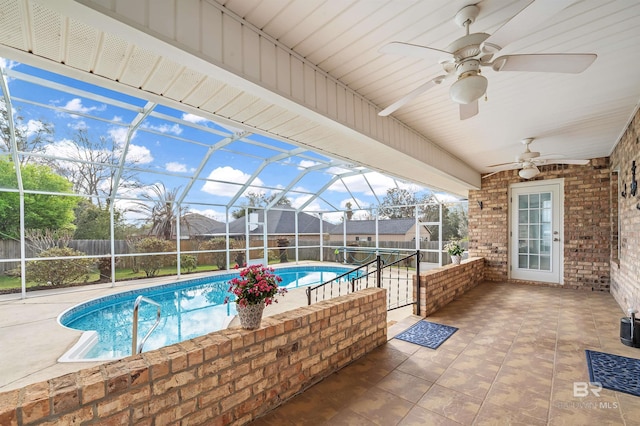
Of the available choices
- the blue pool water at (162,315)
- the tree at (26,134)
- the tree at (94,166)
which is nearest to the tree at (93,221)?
the tree at (94,166)

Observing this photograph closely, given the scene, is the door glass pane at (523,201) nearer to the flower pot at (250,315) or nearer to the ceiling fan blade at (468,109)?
the ceiling fan blade at (468,109)

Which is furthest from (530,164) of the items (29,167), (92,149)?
(29,167)

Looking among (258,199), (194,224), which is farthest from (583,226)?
(194,224)

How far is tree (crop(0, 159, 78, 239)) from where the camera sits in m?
6.93

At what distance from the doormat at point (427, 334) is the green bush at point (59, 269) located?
8.72 meters

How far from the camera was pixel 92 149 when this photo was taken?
6594 mm

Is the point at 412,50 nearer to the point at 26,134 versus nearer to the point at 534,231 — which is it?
the point at 534,231

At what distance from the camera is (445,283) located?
14.6 ft

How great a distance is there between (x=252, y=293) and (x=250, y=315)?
A: 0.14 m


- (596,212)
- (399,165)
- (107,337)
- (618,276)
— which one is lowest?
(107,337)

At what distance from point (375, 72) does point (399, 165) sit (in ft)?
7.23

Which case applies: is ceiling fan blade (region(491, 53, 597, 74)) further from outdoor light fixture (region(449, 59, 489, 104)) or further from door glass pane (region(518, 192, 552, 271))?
door glass pane (region(518, 192, 552, 271))

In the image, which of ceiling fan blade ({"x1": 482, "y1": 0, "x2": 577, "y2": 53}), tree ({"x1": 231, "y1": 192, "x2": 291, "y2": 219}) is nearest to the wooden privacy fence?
tree ({"x1": 231, "y1": 192, "x2": 291, "y2": 219})

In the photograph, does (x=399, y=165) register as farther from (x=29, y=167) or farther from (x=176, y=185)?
(x=29, y=167)
